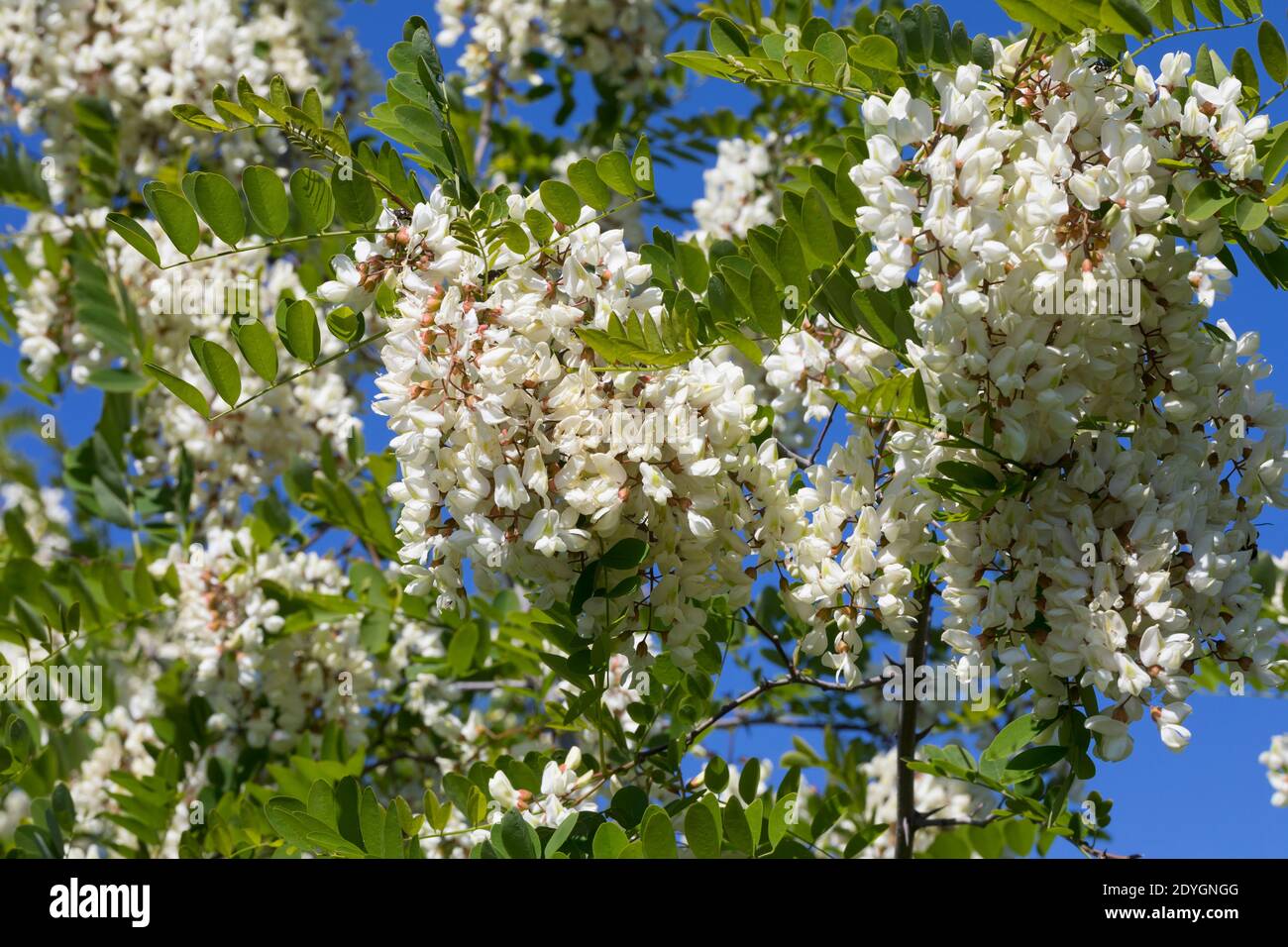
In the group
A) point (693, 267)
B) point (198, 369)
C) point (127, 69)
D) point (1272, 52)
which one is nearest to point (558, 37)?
point (127, 69)

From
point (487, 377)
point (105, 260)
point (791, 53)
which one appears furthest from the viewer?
point (105, 260)

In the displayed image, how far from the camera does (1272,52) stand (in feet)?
5.54

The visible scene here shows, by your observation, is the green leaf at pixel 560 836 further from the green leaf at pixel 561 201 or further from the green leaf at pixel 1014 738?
the green leaf at pixel 561 201

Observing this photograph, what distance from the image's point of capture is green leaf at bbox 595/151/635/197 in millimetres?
Result: 1789

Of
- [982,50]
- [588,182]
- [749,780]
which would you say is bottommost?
[749,780]

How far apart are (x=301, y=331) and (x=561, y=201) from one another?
1.40 ft

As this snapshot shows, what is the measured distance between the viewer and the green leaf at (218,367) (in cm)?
180

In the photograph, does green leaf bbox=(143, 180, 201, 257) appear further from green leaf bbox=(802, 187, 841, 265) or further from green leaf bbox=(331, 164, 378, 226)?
green leaf bbox=(802, 187, 841, 265)

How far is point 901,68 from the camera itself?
1.81m

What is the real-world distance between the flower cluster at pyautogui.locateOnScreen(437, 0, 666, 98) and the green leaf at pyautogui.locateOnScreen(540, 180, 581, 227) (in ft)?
9.15

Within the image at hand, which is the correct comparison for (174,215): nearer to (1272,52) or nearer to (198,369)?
(1272,52)
